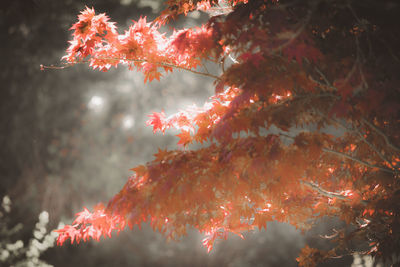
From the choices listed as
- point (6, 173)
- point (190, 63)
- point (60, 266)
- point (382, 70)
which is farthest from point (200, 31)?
point (6, 173)

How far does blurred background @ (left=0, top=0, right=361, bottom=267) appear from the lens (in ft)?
18.4

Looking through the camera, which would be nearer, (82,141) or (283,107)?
(283,107)

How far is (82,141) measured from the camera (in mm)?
6730

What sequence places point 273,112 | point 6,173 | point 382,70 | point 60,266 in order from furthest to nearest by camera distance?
point 6,173 < point 60,266 < point 273,112 < point 382,70

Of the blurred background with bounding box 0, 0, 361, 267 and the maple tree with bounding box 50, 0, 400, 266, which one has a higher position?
the blurred background with bounding box 0, 0, 361, 267

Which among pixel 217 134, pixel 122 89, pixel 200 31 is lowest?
pixel 217 134

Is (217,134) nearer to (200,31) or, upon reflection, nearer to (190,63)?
(200,31)

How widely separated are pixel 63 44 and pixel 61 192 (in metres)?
3.45

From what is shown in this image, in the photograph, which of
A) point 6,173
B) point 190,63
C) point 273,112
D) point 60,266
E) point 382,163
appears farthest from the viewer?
point 6,173

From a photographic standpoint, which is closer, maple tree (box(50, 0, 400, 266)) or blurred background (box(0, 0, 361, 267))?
maple tree (box(50, 0, 400, 266))

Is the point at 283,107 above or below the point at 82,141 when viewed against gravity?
below

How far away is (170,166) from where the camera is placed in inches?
72.4

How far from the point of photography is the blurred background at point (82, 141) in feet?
18.4

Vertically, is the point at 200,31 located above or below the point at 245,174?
above
